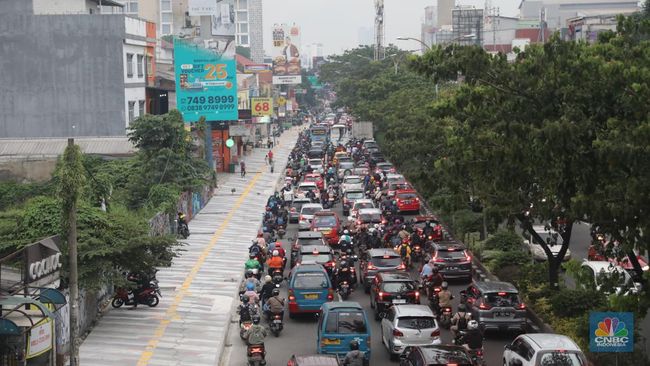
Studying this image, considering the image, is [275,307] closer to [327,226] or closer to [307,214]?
[327,226]

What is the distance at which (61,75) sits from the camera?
5606 centimetres

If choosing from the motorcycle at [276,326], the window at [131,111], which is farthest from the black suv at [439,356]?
the window at [131,111]

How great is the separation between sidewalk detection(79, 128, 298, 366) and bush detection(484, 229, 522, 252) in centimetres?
907

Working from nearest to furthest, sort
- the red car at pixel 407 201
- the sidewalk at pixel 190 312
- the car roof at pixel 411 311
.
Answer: the car roof at pixel 411 311, the sidewalk at pixel 190 312, the red car at pixel 407 201

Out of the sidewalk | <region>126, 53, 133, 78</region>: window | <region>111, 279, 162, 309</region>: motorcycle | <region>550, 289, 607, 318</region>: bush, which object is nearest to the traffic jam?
the sidewalk

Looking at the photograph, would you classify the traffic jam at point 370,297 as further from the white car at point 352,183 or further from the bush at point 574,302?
the white car at point 352,183

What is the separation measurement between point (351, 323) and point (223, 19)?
61877 mm

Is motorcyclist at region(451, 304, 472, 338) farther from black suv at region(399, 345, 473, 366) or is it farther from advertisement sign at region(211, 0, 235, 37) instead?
advertisement sign at region(211, 0, 235, 37)

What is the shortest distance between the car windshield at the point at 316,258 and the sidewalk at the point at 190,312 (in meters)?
2.55

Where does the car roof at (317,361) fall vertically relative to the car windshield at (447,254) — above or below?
above

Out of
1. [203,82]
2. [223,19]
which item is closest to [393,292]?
[203,82]

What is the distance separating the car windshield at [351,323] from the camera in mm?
23094

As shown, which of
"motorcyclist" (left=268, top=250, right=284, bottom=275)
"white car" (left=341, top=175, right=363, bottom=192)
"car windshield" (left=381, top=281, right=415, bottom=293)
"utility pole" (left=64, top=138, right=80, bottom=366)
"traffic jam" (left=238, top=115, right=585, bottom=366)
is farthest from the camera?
"white car" (left=341, top=175, right=363, bottom=192)

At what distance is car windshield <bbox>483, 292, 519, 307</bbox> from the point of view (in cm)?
2533
